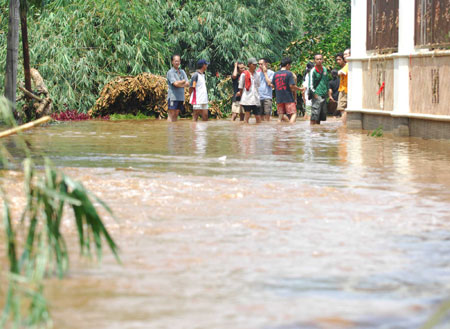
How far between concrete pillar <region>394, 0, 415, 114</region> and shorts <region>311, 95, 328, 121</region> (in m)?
4.68

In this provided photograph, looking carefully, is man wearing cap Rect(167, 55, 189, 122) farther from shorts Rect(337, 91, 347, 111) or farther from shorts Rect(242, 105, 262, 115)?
shorts Rect(337, 91, 347, 111)

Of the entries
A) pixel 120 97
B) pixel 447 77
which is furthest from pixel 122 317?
pixel 120 97

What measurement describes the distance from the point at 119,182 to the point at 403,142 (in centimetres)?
812

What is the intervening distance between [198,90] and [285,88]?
8.08 feet

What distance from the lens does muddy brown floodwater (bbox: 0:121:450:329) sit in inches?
183

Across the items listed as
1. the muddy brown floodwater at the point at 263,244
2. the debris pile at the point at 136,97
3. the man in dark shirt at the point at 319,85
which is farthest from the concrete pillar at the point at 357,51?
the debris pile at the point at 136,97

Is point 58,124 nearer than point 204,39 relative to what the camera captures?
Yes

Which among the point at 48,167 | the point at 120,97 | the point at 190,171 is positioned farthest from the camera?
the point at 120,97

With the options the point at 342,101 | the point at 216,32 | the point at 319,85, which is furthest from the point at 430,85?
the point at 216,32

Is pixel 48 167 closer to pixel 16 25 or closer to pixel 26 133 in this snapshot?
pixel 26 133

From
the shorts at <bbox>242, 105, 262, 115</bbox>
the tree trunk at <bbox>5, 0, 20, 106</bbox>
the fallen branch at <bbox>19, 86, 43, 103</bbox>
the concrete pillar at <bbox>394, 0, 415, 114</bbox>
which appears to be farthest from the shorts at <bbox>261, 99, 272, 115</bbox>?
the concrete pillar at <bbox>394, 0, 415, 114</bbox>

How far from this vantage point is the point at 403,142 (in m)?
16.6

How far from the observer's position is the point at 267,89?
81.7ft

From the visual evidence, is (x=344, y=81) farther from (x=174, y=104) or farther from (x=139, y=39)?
(x=139, y=39)
